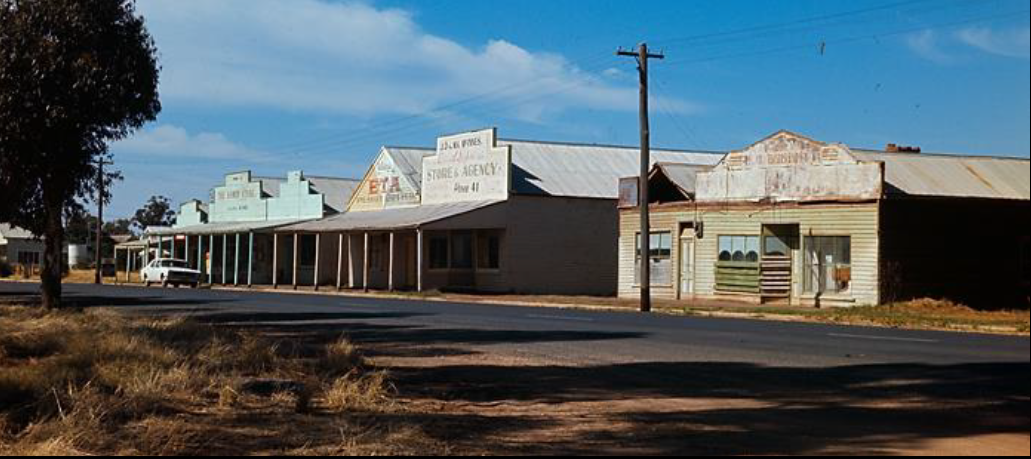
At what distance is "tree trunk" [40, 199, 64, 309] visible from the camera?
860 inches

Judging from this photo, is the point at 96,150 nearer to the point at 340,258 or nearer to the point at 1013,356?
the point at 1013,356

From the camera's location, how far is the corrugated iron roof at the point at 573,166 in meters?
47.0

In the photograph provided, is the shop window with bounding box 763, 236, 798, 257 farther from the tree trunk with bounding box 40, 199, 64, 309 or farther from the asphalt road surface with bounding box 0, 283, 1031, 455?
the tree trunk with bounding box 40, 199, 64, 309

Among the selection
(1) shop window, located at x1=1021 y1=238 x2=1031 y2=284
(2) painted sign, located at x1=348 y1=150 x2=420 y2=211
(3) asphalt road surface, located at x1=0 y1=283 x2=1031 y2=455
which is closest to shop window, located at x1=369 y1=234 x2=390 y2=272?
(2) painted sign, located at x1=348 y1=150 x2=420 y2=211

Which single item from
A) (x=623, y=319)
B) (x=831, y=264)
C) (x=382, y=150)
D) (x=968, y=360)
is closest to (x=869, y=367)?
(x=968, y=360)

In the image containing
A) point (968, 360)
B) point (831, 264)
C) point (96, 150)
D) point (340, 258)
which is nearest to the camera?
point (968, 360)

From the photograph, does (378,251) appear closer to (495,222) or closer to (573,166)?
(495,222)

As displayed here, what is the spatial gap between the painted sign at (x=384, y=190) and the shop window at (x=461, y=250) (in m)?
4.21

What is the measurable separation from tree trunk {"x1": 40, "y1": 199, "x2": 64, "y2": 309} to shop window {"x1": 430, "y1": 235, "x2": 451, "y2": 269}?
2556 centimetres

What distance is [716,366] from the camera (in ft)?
48.7

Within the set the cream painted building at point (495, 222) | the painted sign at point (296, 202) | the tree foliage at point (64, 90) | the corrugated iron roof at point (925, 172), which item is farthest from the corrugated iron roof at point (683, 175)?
the painted sign at point (296, 202)

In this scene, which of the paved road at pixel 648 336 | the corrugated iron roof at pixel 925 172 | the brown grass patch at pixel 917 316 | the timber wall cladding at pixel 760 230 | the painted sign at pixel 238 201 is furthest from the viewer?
the painted sign at pixel 238 201

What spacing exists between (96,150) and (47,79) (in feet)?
6.17

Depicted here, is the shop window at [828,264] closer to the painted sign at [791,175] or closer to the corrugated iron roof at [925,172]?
the painted sign at [791,175]
